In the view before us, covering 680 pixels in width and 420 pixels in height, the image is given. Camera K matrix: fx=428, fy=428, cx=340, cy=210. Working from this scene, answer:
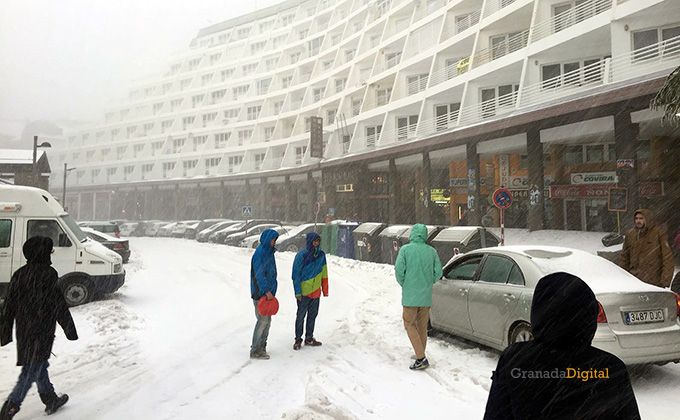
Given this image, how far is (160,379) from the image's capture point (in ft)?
16.4

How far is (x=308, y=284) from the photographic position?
6.31 meters

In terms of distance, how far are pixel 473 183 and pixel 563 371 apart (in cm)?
2028

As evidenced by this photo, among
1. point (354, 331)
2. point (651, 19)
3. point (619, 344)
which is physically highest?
point (651, 19)

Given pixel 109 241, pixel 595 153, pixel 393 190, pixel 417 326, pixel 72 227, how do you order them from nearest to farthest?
1. pixel 417 326
2. pixel 72 227
3. pixel 109 241
4. pixel 595 153
5. pixel 393 190

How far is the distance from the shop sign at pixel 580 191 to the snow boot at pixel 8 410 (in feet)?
65.3

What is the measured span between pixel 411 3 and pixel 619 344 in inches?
1240

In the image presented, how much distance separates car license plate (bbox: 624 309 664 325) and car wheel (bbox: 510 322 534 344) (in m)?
0.98

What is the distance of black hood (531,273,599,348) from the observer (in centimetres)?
148

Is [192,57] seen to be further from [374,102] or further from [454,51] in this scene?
[454,51]

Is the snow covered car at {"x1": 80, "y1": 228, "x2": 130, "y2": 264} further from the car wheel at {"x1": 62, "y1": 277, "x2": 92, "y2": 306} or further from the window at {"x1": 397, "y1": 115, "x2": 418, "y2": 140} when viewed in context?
the window at {"x1": 397, "y1": 115, "x2": 418, "y2": 140}

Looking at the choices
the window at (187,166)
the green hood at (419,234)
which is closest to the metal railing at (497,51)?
the green hood at (419,234)

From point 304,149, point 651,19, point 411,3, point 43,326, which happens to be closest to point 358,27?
point 411,3

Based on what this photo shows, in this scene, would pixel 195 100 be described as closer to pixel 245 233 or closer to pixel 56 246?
pixel 245 233

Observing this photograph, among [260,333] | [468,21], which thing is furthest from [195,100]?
[260,333]
